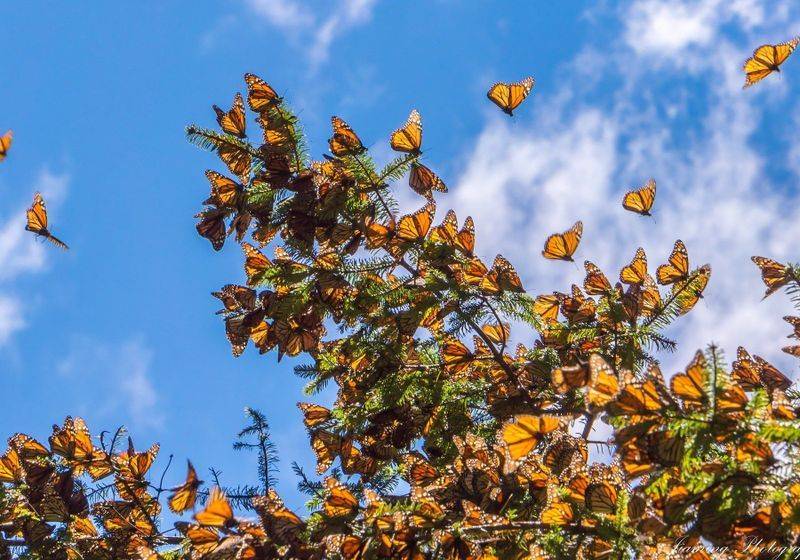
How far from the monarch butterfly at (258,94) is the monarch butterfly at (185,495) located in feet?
4.43

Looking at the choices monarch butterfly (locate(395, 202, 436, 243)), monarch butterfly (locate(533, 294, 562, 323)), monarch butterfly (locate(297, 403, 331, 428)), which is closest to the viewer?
monarch butterfly (locate(395, 202, 436, 243))

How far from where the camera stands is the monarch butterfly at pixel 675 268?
102 inches

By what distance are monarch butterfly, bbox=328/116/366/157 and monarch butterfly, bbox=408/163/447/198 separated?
24 cm

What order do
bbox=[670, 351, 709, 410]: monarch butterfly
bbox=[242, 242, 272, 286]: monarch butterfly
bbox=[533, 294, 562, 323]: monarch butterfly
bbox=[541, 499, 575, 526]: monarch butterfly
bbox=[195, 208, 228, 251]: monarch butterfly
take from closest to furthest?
bbox=[670, 351, 709, 410]: monarch butterfly → bbox=[541, 499, 575, 526]: monarch butterfly → bbox=[242, 242, 272, 286]: monarch butterfly → bbox=[195, 208, 228, 251]: monarch butterfly → bbox=[533, 294, 562, 323]: monarch butterfly

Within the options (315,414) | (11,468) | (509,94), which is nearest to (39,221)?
(11,468)

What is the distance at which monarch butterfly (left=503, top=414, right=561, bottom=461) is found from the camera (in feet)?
5.53

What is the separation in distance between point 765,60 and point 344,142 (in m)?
1.62

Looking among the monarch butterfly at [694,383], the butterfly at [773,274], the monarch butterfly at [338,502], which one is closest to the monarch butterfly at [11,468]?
the monarch butterfly at [338,502]

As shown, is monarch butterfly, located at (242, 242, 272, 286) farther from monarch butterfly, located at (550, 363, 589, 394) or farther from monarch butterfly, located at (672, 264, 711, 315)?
monarch butterfly, located at (672, 264, 711, 315)

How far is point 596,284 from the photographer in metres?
2.72

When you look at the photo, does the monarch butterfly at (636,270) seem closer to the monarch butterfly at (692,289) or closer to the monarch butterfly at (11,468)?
the monarch butterfly at (692,289)

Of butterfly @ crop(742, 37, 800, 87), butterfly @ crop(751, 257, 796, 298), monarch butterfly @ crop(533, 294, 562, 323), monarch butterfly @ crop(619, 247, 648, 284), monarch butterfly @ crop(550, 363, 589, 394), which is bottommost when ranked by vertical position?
monarch butterfly @ crop(550, 363, 589, 394)

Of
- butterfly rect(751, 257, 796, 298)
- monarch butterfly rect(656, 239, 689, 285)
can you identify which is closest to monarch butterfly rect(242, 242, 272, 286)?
monarch butterfly rect(656, 239, 689, 285)

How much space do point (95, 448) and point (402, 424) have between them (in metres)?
1.26
